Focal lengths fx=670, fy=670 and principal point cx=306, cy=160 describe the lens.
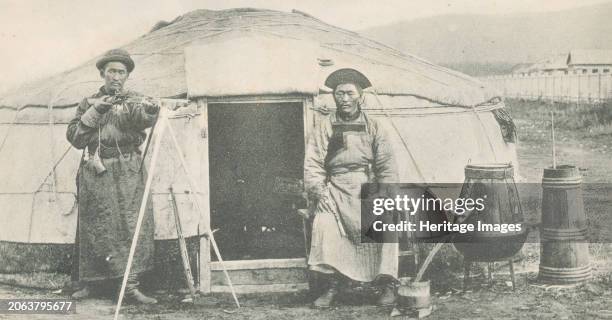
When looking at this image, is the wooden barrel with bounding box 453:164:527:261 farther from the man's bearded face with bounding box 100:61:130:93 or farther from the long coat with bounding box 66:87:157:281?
the man's bearded face with bounding box 100:61:130:93

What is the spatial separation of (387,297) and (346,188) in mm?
621

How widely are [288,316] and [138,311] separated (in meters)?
0.79

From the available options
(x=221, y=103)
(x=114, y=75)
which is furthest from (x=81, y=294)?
(x=221, y=103)

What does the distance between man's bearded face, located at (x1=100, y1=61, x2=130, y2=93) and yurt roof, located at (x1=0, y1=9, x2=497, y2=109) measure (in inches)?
8.7

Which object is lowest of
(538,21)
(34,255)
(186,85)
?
(34,255)

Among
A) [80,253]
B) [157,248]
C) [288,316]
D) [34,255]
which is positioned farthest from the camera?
[34,255]

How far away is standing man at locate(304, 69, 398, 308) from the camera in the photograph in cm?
358

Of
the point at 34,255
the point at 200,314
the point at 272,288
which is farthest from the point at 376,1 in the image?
the point at 34,255

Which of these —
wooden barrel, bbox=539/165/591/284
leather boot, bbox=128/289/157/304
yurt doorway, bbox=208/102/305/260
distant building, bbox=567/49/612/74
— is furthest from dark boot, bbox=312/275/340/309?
distant building, bbox=567/49/612/74

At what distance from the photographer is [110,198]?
3.66 meters

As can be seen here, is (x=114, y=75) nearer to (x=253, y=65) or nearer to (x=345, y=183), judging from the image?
(x=253, y=65)

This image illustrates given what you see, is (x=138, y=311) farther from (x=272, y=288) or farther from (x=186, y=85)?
(x=186, y=85)

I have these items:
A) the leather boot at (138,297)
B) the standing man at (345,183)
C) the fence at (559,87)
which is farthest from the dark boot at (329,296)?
the fence at (559,87)

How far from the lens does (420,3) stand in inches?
163
